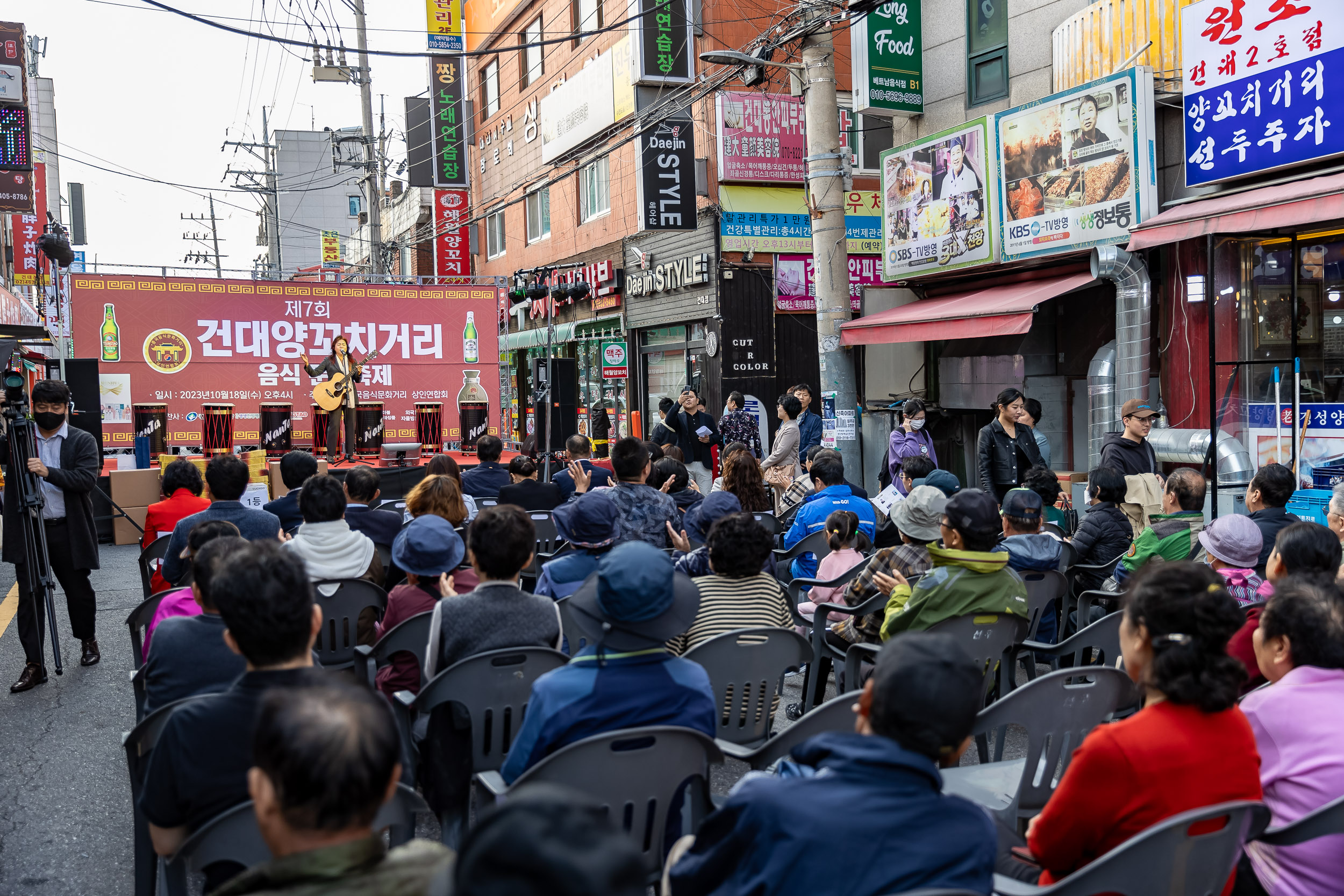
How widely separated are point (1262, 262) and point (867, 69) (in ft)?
18.0

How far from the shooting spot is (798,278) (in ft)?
55.9

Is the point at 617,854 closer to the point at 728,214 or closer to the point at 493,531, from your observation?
the point at 493,531

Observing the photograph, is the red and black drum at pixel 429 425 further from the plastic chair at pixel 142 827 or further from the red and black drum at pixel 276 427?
the plastic chair at pixel 142 827

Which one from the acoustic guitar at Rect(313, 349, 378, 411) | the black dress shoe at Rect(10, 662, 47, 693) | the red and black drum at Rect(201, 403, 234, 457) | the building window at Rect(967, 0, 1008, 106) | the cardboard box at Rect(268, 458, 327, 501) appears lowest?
the black dress shoe at Rect(10, 662, 47, 693)

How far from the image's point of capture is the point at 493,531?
339cm

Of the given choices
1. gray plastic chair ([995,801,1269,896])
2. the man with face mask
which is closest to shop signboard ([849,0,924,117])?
the man with face mask

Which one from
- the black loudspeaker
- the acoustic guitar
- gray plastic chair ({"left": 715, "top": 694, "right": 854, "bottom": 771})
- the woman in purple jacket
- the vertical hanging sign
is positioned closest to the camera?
gray plastic chair ({"left": 715, "top": 694, "right": 854, "bottom": 771})

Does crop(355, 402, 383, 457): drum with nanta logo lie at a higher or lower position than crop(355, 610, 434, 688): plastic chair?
higher

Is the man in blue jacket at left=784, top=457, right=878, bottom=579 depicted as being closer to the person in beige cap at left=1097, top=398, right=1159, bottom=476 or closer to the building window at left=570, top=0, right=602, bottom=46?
the person in beige cap at left=1097, top=398, right=1159, bottom=476

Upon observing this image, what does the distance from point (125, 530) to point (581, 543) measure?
9221mm

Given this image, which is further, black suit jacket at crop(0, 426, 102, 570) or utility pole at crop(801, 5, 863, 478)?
utility pole at crop(801, 5, 863, 478)

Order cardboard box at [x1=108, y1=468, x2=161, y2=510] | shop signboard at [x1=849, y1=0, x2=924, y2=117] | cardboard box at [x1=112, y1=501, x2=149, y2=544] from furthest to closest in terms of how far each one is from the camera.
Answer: shop signboard at [x1=849, y1=0, x2=924, y2=117] < cardboard box at [x1=108, y1=468, x2=161, y2=510] < cardboard box at [x1=112, y1=501, x2=149, y2=544]

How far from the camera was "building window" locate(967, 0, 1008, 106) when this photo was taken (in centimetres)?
1183

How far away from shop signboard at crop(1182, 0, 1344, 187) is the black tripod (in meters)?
9.27
